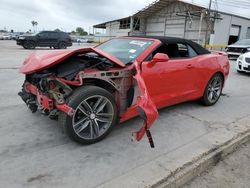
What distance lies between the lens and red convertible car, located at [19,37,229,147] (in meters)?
2.93

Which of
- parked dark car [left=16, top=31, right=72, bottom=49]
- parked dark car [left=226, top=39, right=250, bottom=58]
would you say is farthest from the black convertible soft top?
parked dark car [left=16, top=31, right=72, bottom=49]

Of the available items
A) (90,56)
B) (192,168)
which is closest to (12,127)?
(90,56)

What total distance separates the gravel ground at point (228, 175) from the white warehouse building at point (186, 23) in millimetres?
27139

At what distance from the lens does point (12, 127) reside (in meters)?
3.58

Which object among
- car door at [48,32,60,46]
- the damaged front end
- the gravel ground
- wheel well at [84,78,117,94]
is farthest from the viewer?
car door at [48,32,60,46]

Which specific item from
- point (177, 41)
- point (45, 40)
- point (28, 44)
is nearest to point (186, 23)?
point (45, 40)

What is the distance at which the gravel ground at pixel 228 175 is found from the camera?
2.64 metres

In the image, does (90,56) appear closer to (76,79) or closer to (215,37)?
(76,79)

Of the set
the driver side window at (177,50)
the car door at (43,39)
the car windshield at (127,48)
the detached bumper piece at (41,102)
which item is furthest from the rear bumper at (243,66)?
the car door at (43,39)

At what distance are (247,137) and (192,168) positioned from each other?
146 centimetres

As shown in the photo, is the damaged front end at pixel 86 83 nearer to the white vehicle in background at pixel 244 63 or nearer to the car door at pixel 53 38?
the white vehicle in background at pixel 244 63

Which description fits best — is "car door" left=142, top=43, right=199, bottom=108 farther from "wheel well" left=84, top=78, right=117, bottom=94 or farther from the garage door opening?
the garage door opening

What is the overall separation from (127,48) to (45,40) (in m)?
18.5

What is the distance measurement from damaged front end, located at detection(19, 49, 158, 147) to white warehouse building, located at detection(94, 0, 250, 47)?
27058 mm
